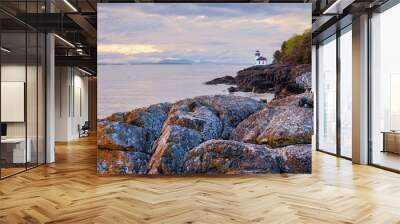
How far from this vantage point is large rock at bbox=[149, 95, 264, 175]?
6414 mm

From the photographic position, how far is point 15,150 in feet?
22.0

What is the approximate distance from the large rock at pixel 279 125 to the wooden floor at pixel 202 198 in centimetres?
63

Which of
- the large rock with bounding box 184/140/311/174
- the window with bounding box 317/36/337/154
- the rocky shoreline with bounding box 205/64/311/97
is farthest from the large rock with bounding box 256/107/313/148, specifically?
the window with bounding box 317/36/337/154

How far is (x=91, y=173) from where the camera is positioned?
690 centimetres

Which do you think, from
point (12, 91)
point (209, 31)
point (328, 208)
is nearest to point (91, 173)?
point (12, 91)

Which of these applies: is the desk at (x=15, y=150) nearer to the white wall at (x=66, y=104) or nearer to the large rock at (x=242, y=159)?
the large rock at (x=242, y=159)

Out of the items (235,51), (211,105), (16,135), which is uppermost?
(235,51)

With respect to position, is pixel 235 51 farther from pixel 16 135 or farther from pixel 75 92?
pixel 75 92

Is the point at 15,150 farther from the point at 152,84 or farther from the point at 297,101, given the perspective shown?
the point at 297,101

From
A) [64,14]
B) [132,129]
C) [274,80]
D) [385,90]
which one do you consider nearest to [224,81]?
[274,80]

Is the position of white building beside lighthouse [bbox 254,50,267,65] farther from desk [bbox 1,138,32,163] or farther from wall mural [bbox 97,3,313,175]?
desk [bbox 1,138,32,163]

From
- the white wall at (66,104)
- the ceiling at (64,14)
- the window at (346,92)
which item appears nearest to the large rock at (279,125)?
the ceiling at (64,14)

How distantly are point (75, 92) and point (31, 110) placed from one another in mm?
9750

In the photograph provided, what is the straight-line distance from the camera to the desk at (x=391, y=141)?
694 centimetres
